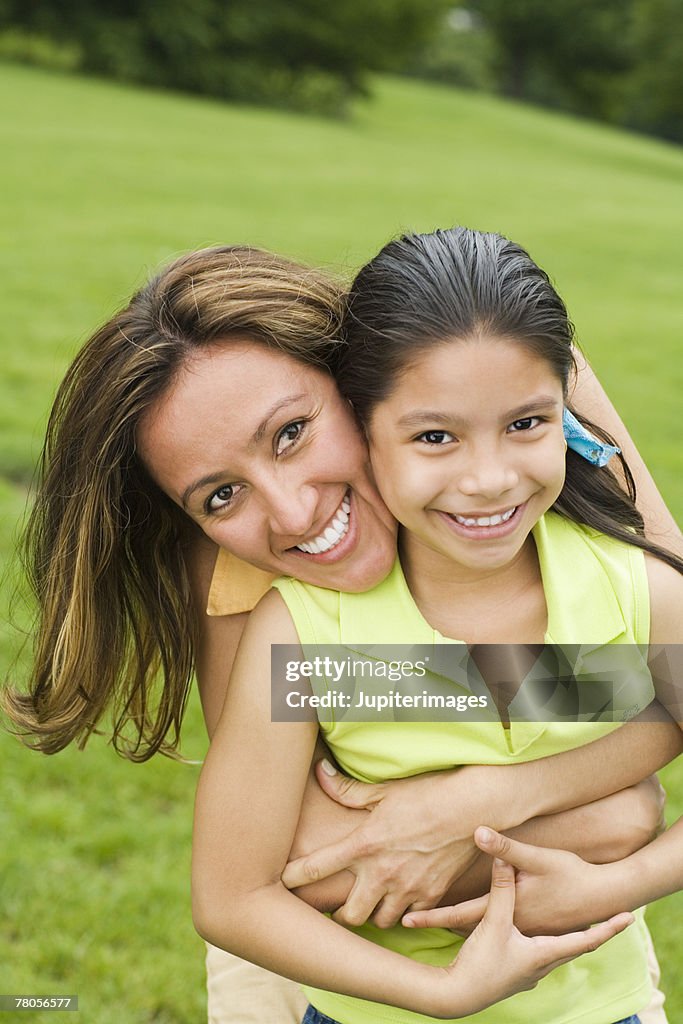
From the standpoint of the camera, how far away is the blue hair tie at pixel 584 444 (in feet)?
6.26

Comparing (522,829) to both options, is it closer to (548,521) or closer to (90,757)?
(548,521)

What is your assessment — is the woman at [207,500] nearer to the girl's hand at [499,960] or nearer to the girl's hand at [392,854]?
the girl's hand at [392,854]

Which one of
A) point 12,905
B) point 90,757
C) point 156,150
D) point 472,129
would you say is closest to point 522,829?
point 12,905

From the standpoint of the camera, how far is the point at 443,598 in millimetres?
1913

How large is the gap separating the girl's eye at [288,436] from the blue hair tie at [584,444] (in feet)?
1.41

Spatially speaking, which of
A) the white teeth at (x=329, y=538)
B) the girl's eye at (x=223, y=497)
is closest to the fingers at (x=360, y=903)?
the white teeth at (x=329, y=538)

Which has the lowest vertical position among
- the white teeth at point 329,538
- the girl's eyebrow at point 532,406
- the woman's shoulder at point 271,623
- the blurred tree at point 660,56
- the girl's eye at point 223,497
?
the woman's shoulder at point 271,623

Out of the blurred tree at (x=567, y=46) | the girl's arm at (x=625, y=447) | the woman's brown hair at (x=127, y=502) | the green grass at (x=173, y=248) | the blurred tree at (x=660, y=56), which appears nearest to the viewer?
the woman's brown hair at (x=127, y=502)

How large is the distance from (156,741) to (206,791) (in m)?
0.56

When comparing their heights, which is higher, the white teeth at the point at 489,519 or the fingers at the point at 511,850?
the white teeth at the point at 489,519

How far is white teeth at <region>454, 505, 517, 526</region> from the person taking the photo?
1742 mm

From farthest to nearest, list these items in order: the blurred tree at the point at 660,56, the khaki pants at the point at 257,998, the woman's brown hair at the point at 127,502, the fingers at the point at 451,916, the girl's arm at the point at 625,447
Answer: the blurred tree at the point at 660,56 → the khaki pants at the point at 257,998 → the girl's arm at the point at 625,447 → the woman's brown hair at the point at 127,502 → the fingers at the point at 451,916

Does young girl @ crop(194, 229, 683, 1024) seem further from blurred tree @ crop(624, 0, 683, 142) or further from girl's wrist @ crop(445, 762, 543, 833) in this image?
blurred tree @ crop(624, 0, 683, 142)

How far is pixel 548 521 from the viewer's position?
1.92 meters
